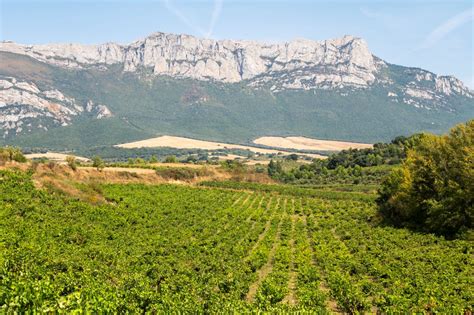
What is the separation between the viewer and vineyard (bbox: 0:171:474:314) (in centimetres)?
1997

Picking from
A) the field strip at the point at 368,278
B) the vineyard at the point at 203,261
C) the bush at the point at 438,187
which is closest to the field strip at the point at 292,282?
the vineyard at the point at 203,261

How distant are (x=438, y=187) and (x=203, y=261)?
113 ft

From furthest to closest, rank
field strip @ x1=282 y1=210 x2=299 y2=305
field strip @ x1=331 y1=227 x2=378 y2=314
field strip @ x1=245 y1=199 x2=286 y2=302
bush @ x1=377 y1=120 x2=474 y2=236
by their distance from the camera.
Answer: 1. bush @ x1=377 y1=120 x2=474 y2=236
2. field strip @ x1=245 y1=199 x2=286 y2=302
3. field strip @ x1=282 y1=210 x2=299 y2=305
4. field strip @ x1=331 y1=227 x2=378 y2=314

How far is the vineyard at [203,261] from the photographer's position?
20.0 m

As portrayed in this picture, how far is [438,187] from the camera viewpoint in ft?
169

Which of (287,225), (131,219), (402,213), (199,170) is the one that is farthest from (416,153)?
(199,170)

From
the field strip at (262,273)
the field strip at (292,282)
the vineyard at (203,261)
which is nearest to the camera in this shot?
the vineyard at (203,261)

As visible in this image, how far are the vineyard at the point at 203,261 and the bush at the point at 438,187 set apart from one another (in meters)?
4.65

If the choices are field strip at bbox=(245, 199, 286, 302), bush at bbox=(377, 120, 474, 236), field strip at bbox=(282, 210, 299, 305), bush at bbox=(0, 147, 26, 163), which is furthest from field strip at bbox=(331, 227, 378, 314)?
bush at bbox=(0, 147, 26, 163)

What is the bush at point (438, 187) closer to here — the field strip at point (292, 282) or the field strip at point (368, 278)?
the field strip at point (368, 278)

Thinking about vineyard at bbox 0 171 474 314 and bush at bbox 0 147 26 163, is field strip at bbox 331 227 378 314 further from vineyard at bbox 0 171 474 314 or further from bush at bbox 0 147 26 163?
bush at bbox 0 147 26 163

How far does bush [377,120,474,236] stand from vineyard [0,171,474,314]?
4.65 m

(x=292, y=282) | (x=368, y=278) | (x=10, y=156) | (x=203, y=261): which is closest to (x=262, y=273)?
(x=292, y=282)

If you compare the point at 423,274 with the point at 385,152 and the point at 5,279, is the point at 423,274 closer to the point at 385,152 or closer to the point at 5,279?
the point at 5,279
